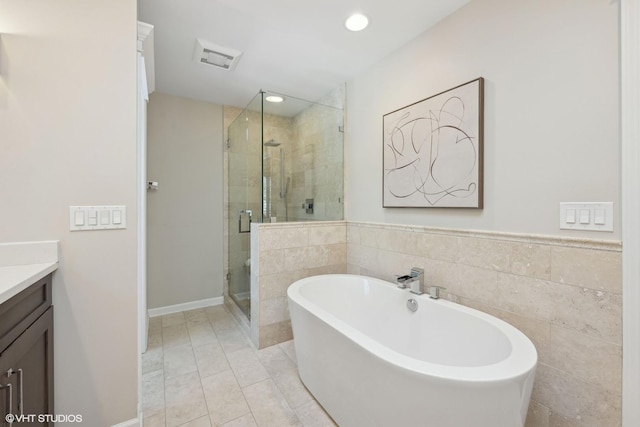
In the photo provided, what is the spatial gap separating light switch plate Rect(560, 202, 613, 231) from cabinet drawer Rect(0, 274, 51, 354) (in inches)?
88.4

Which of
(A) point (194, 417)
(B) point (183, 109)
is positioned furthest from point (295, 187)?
(A) point (194, 417)

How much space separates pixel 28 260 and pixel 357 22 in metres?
2.31

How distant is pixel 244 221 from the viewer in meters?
2.88

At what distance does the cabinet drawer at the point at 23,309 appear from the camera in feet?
2.82

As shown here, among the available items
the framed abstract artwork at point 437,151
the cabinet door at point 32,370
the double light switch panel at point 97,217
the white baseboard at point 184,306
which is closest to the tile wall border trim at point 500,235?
the framed abstract artwork at point 437,151

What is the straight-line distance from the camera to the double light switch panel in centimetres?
131

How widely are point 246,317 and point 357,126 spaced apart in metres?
2.23

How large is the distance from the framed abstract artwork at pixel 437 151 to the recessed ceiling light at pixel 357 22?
2.15 feet

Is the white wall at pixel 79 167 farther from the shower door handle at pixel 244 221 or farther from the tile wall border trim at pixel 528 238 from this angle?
the tile wall border trim at pixel 528 238

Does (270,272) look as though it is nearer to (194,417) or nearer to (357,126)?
(194,417)

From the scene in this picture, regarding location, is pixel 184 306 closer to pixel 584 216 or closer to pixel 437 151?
pixel 437 151

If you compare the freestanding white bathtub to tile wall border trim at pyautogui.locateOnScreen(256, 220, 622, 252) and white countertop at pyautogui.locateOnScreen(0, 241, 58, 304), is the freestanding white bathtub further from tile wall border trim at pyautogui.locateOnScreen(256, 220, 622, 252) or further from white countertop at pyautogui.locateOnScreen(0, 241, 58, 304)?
white countertop at pyautogui.locateOnScreen(0, 241, 58, 304)

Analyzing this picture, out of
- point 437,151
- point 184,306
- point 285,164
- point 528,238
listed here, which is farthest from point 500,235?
point 184,306

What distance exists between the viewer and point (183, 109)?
10.2 ft
